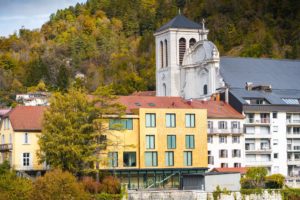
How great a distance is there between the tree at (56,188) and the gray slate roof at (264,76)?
39.5 m

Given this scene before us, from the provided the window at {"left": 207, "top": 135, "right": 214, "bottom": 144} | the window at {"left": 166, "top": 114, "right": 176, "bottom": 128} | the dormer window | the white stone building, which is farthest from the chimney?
the window at {"left": 166, "top": 114, "right": 176, "bottom": 128}

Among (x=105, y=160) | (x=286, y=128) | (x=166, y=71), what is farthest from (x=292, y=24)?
(x=105, y=160)

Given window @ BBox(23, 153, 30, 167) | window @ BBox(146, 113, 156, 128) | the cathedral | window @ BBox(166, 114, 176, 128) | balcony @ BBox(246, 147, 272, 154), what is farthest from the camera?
the cathedral

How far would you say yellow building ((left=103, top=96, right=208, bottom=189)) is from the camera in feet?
290

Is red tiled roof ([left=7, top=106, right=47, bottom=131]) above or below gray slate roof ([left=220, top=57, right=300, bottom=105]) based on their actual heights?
below

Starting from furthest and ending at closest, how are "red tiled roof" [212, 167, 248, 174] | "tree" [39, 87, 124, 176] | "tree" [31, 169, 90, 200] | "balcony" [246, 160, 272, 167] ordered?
"balcony" [246, 160, 272, 167]
"red tiled roof" [212, 167, 248, 174]
"tree" [39, 87, 124, 176]
"tree" [31, 169, 90, 200]

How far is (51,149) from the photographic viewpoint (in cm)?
7962

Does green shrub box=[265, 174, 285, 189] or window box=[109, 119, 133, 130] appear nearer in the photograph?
green shrub box=[265, 174, 285, 189]

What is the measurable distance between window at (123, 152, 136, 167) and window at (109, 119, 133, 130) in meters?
2.57

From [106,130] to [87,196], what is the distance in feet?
49.1

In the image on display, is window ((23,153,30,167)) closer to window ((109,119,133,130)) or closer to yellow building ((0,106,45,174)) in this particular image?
yellow building ((0,106,45,174))

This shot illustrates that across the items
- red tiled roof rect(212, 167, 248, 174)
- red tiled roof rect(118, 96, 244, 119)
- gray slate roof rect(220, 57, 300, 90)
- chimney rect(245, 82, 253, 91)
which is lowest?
red tiled roof rect(212, 167, 248, 174)

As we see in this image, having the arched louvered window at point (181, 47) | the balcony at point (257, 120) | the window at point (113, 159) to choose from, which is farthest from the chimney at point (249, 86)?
the window at point (113, 159)

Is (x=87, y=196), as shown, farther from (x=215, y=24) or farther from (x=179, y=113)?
(x=215, y=24)
